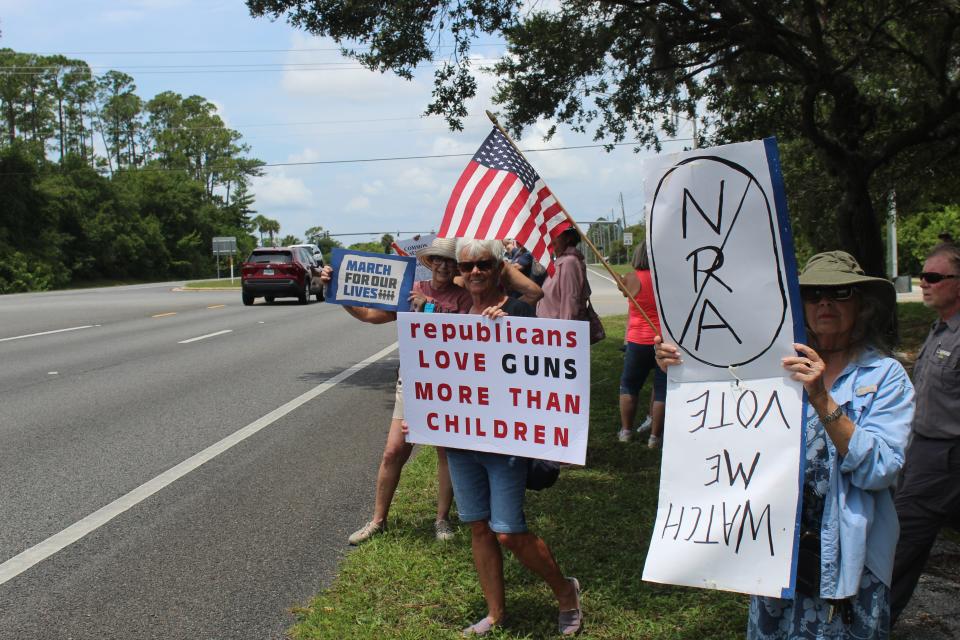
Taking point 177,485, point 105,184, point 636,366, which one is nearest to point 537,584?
point 177,485

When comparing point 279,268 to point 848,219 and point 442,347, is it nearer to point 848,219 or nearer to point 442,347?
point 848,219

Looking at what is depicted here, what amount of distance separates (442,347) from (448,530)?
1.62 metres

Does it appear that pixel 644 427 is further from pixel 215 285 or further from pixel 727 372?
pixel 215 285

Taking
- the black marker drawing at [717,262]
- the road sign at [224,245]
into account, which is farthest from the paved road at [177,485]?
the road sign at [224,245]

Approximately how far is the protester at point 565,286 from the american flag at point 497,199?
108 cm

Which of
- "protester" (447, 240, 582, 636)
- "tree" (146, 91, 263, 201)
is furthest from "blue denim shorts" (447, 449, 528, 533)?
"tree" (146, 91, 263, 201)

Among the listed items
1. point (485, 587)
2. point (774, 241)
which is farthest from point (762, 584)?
point (485, 587)

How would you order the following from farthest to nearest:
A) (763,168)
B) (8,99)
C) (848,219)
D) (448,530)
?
(8,99) < (848,219) < (448,530) < (763,168)

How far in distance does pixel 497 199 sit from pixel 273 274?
23.3m

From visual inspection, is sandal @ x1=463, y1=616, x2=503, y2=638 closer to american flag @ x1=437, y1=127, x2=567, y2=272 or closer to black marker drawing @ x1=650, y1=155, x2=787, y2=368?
black marker drawing @ x1=650, y1=155, x2=787, y2=368

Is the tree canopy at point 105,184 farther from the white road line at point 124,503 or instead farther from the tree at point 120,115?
the white road line at point 124,503

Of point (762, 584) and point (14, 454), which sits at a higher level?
point (762, 584)

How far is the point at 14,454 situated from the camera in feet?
24.1

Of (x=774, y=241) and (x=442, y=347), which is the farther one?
(x=442, y=347)
